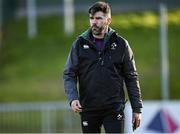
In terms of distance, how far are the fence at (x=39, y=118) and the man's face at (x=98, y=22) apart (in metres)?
11.9

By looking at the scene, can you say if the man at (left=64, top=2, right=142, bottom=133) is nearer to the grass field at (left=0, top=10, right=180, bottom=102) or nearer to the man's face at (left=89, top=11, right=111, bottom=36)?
the man's face at (left=89, top=11, right=111, bottom=36)

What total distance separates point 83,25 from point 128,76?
23376 millimetres

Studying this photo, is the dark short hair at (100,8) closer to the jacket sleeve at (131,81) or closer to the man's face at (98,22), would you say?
the man's face at (98,22)

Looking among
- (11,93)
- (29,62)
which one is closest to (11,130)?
(11,93)

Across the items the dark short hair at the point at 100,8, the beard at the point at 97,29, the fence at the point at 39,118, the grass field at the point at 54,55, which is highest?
the dark short hair at the point at 100,8

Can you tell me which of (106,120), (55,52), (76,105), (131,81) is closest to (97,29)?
(131,81)

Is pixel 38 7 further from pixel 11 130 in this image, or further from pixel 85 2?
pixel 11 130

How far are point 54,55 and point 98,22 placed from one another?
862 inches

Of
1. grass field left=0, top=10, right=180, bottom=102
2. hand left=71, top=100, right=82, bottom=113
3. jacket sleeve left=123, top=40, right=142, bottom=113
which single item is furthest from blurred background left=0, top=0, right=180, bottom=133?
hand left=71, top=100, right=82, bottom=113

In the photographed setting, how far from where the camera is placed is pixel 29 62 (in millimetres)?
30125

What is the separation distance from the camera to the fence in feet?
66.8

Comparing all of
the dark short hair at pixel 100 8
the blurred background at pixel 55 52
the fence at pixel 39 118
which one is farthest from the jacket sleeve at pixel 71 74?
the fence at pixel 39 118

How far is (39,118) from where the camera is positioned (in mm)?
20656

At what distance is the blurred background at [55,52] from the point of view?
20.8 meters
